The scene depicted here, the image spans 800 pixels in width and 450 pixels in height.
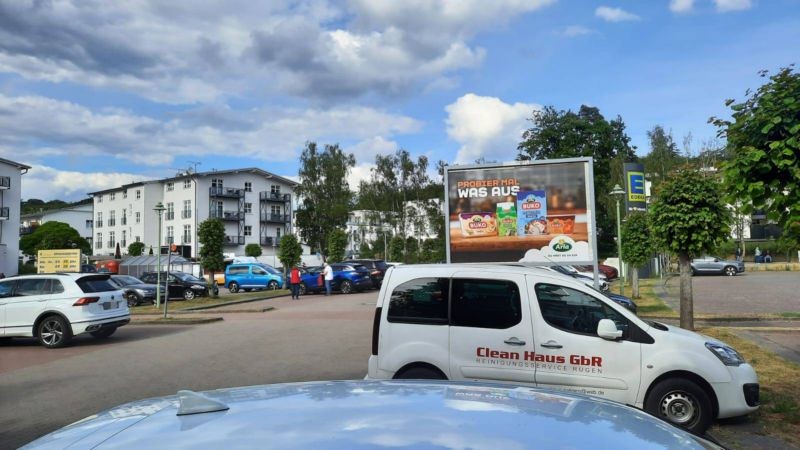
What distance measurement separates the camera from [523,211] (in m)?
12.7

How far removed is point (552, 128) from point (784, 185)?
178 ft

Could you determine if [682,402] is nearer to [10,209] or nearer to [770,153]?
[770,153]

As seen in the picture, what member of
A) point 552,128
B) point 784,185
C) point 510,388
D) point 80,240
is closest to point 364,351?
point 784,185

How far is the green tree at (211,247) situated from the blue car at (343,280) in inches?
203

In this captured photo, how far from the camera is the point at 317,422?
182 centimetres

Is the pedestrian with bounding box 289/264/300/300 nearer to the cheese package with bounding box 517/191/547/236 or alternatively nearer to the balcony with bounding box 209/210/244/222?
the cheese package with bounding box 517/191/547/236

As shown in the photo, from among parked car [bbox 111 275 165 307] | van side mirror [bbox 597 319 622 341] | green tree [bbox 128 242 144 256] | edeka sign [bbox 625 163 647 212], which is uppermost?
edeka sign [bbox 625 163 647 212]

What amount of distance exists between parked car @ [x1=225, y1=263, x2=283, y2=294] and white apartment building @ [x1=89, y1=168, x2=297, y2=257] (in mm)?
36403

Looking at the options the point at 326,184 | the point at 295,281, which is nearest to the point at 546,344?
the point at 295,281

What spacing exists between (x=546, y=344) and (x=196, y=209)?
2885 inches

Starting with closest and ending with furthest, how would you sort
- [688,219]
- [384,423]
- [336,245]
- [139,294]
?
[384,423]
[688,219]
[139,294]
[336,245]

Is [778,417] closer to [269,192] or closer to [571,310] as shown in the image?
[571,310]

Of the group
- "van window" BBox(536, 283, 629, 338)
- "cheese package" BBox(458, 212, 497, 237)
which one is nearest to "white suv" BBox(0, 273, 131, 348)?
"cheese package" BBox(458, 212, 497, 237)

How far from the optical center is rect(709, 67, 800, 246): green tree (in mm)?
6066
